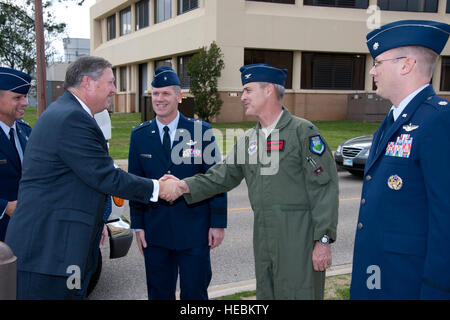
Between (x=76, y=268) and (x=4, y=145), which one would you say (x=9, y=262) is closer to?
(x=76, y=268)

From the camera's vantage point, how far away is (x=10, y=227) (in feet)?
8.56

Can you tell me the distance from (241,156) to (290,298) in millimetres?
1065

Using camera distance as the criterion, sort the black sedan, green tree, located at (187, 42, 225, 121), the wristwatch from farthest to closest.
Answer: green tree, located at (187, 42, 225, 121)
the black sedan
the wristwatch

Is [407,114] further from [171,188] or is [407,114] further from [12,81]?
[12,81]

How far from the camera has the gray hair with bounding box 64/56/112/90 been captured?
2.77 metres

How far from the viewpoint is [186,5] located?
28562 mm

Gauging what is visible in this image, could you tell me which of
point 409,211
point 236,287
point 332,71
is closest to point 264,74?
point 409,211

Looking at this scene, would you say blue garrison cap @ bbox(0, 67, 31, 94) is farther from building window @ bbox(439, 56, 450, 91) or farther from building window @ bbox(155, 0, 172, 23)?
building window @ bbox(439, 56, 450, 91)

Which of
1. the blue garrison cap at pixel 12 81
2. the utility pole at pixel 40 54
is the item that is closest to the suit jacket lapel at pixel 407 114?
the blue garrison cap at pixel 12 81

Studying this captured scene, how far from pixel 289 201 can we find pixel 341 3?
27545mm

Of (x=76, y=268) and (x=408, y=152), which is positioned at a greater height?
(x=408, y=152)

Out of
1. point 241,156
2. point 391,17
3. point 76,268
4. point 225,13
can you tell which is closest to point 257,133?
point 241,156

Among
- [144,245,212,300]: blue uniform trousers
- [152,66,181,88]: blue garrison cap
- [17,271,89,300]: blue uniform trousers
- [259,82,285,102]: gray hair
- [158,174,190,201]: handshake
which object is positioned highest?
[152,66,181,88]: blue garrison cap

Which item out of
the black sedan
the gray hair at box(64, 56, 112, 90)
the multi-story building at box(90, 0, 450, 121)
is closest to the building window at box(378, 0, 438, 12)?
the multi-story building at box(90, 0, 450, 121)
